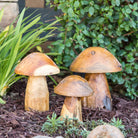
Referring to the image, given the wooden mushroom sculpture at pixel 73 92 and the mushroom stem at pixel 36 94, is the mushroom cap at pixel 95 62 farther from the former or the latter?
the mushroom stem at pixel 36 94

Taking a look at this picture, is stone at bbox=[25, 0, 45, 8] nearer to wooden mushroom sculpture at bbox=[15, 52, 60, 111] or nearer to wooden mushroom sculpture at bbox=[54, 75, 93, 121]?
wooden mushroom sculpture at bbox=[15, 52, 60, 111]

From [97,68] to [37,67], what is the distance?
565mm

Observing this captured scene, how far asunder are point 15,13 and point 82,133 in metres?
1.98

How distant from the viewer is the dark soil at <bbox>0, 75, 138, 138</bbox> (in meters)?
1.90

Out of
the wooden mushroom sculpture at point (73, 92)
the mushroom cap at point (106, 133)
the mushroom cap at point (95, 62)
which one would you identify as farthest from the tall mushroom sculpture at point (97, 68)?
the mushroom cap at point (106, 133)

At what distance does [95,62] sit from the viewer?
2258 mm

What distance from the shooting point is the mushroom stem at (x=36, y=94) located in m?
2.25

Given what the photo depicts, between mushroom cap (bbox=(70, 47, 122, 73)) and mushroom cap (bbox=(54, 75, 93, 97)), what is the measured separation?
0.83 ft

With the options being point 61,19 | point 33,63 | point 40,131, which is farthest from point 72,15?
point 40,131

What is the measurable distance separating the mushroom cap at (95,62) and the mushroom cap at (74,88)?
0.83 feet

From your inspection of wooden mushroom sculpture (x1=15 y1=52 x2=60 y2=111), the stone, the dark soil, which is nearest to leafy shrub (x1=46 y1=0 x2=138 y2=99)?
the dark soil

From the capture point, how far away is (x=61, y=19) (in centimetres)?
273

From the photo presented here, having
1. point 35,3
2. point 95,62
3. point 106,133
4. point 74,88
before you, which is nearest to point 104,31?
point 95,62

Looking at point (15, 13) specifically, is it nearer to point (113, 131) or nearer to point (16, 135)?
point (16, 135)
